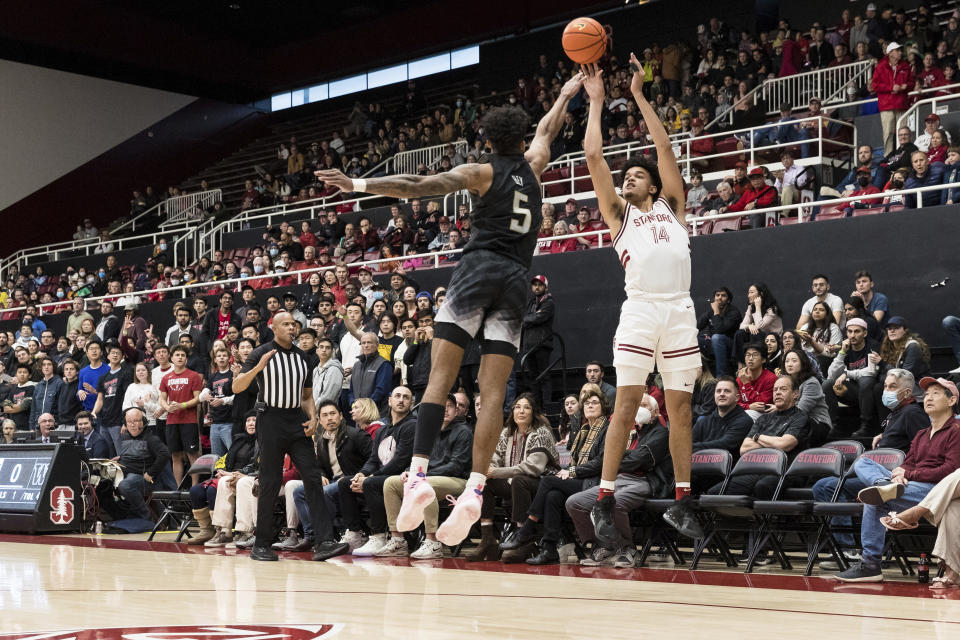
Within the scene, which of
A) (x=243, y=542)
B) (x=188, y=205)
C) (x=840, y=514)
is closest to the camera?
(x=840, y=514)

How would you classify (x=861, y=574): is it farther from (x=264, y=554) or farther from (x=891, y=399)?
(x=264, y=554)

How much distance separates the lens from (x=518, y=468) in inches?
351

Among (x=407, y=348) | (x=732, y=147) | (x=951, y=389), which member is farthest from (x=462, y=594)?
(x=732, y=147)

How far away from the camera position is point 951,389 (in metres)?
A: 7.30

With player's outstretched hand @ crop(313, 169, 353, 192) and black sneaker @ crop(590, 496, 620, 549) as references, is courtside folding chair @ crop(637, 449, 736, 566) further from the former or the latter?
player's outstretched hand @ crop(313, 169, 353, 192)

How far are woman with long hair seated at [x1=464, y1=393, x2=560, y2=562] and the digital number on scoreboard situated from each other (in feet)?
17.9

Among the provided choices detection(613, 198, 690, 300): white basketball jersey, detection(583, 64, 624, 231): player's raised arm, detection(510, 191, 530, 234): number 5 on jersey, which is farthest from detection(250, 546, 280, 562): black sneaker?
detection(510, 191, 530, 234): number 5 on jersey

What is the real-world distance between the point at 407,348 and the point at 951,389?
240 inches

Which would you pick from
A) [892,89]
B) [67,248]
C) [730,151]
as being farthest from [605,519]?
A: [67,248]

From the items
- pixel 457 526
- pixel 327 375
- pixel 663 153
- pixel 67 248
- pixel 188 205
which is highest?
pixel 188 205

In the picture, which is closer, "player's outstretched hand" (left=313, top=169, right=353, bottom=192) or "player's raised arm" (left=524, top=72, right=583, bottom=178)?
"player's outstretched hand" (left=313, top=169, right=353, bottom=192)

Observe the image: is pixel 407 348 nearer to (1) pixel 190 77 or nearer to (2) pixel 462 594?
(2) pixel 462 594

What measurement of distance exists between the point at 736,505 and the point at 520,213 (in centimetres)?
324

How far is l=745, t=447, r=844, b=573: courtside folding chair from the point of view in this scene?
748 cm
